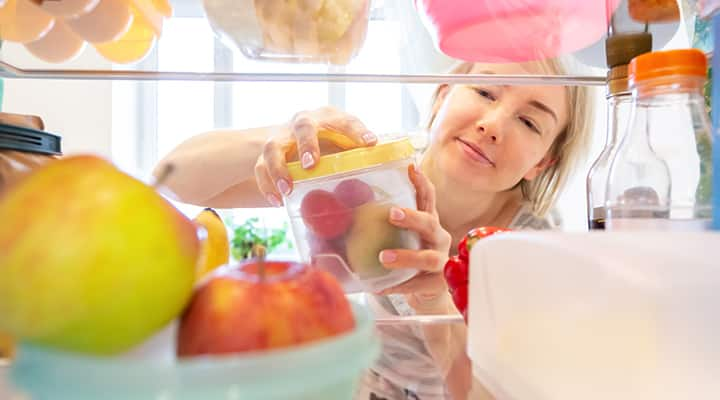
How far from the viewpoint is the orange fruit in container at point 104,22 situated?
60 centimetres

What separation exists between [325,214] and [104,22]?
12.1 inches

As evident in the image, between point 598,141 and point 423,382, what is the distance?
825 millimetres

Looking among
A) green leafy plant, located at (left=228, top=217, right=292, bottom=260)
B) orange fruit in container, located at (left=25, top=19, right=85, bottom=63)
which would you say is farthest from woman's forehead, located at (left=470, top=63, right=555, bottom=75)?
green leafy plant, located at (left=228, top=217, right=292, bottom=260)

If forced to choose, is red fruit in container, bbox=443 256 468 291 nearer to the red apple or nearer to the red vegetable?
the red vegetable

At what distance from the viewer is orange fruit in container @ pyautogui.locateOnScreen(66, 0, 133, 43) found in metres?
0.60

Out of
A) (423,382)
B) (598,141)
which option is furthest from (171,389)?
(598,141)

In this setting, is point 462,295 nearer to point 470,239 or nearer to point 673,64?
point 470,239

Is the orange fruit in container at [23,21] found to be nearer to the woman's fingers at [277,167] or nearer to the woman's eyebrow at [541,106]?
the woman's fingers at [277,167]

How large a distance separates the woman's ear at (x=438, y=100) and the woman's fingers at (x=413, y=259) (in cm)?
58

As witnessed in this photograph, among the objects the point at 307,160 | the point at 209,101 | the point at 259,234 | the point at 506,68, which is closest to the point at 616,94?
the point at 307,160

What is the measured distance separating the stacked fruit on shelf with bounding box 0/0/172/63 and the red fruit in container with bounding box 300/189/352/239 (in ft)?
0.91

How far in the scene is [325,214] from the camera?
652 mm

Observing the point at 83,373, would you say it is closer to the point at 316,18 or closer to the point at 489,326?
the point at 489,326

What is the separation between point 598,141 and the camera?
1.49 meters
